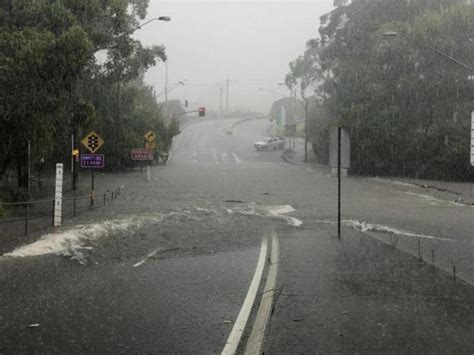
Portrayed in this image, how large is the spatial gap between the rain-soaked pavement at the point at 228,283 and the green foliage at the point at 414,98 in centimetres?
2096

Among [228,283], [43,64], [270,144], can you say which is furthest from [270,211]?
[270,144]

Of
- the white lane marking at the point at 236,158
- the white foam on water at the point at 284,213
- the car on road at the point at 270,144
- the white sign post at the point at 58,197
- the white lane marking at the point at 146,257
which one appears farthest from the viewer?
the car on road at the point at 270,144

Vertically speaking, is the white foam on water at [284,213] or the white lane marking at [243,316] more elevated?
the white foam on water at [284,213]

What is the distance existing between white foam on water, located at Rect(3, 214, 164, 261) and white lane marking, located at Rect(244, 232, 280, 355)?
140 inches

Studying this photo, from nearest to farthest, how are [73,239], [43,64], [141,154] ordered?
[73,239]
[43,64]
[141,154]

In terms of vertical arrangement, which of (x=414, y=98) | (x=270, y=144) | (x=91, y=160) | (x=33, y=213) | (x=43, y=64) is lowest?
(x=33, y=213)

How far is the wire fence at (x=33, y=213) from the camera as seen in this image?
13797 mm

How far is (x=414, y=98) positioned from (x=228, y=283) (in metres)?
35.5

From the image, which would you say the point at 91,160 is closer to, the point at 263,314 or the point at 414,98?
the point at 263,314

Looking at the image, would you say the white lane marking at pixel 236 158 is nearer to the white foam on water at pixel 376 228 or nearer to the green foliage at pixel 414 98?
the green foliage at pixel 414 98

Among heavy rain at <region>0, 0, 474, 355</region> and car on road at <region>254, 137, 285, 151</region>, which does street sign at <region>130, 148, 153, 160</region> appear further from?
car on road at <region>254, 137, 285, 151</region>

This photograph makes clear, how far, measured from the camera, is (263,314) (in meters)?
6.21

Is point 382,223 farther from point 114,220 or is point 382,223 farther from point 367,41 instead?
point 367,41

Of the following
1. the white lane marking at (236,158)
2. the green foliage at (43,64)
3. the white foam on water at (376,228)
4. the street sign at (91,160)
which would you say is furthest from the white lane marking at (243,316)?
the white lane marking at (236,158)
